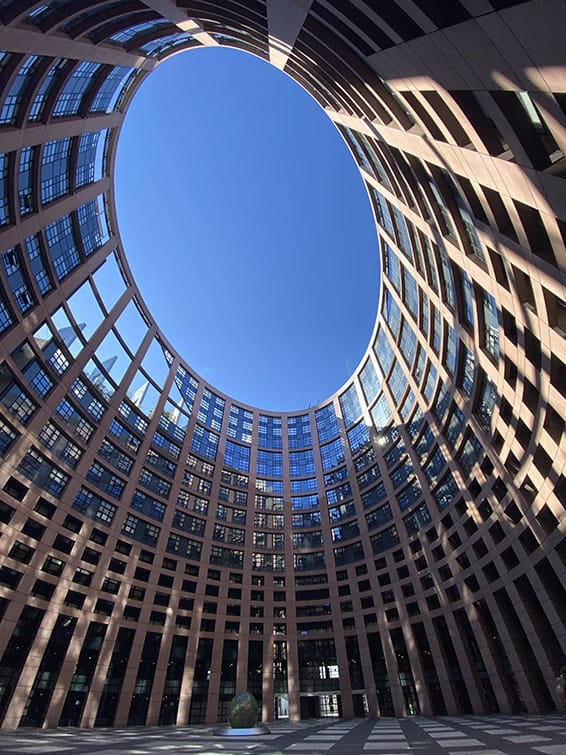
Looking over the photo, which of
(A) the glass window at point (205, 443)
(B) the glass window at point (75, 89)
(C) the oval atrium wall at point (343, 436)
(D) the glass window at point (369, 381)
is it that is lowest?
(C) the oval atrium wall at point (343, 436)

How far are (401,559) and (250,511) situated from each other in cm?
2540

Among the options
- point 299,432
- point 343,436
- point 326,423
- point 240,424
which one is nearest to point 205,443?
point 240,424

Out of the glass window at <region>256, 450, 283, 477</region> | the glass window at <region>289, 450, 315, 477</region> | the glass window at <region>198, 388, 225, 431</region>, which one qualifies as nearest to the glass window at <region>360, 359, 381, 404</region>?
the glass window at <region>289, 450, 315, 477</region>

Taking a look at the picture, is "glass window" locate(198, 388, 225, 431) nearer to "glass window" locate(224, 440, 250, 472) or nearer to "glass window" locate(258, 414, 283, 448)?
"glass window" locate(224, 440, 250, 472)

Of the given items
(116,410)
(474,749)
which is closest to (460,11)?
(474,749)

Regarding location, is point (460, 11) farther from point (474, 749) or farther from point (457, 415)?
point (457, 415)

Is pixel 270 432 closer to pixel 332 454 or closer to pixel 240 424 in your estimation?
pixel 240 424

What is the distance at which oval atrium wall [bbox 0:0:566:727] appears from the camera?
19.3 meters

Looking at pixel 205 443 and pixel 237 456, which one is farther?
pixel 237 456

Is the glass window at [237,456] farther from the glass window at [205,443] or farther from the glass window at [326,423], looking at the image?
the glass window at [326,423]

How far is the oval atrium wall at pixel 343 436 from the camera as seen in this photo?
19.3 m

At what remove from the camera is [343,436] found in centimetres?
7388

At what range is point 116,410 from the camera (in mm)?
52469

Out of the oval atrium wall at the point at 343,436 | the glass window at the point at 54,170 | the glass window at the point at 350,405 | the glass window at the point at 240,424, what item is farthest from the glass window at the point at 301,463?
the glass window at the point at 54,170
